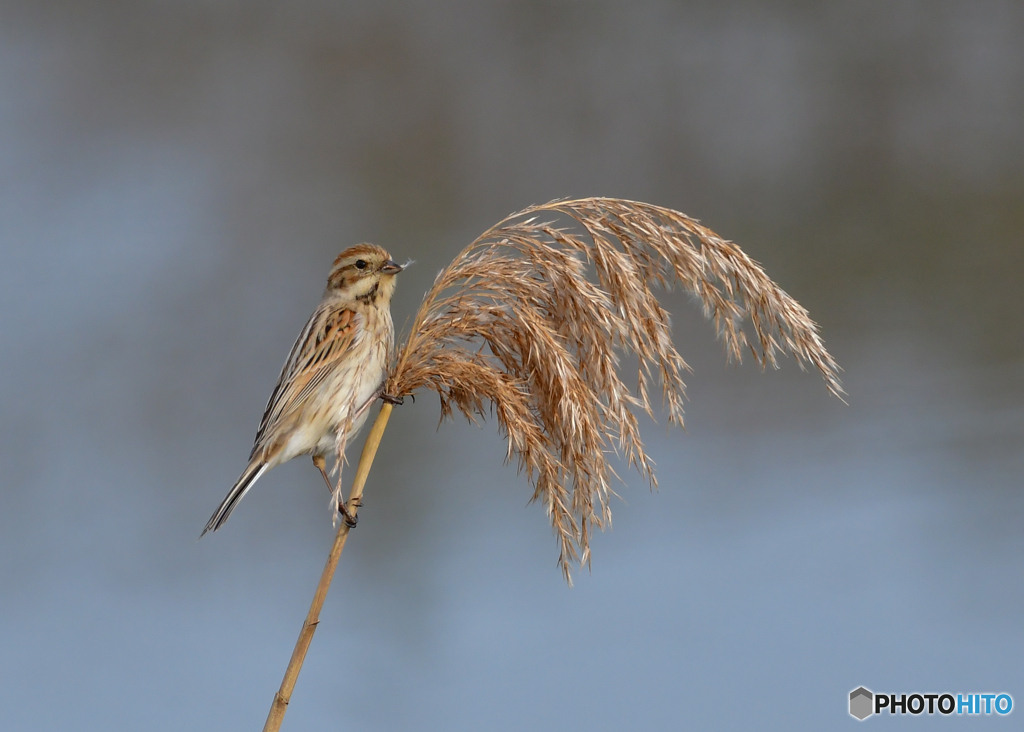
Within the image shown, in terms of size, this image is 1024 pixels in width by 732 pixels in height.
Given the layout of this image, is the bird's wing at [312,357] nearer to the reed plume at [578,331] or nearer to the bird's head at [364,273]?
the bird's head at [364,273]

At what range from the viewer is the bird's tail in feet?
6.16

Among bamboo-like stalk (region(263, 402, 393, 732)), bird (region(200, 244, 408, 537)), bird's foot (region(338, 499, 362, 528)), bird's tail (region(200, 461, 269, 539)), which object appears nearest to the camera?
bamboo-like stalk (region(263, 402, 393, 732))

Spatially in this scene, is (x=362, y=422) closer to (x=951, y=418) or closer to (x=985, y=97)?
(x=951, y=418)

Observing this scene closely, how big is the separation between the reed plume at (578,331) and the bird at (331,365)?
38 cm

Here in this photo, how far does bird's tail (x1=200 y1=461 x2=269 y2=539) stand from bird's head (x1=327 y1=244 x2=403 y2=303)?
49 cm

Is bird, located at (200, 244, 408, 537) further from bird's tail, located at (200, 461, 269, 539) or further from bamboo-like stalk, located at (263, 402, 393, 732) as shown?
bamboo-like stalk, located at (263, 402, 393, 732)

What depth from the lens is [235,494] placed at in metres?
1.98

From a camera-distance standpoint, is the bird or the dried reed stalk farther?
the bird

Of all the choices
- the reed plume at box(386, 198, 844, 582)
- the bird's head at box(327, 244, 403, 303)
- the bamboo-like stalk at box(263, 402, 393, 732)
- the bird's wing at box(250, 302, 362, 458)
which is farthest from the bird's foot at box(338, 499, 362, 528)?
the bird's head at box(327, 244, 403, 303)

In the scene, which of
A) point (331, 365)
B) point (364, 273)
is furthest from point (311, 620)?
point (364, 273)

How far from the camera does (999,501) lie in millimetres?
5645

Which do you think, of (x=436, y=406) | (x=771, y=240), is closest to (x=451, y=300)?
(x=436, y=406)

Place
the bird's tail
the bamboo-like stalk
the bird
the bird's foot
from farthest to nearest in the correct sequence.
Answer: the bird, the bird's tail, the bird's foot, the bamboo-like stalk

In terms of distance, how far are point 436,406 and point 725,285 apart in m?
3.21
